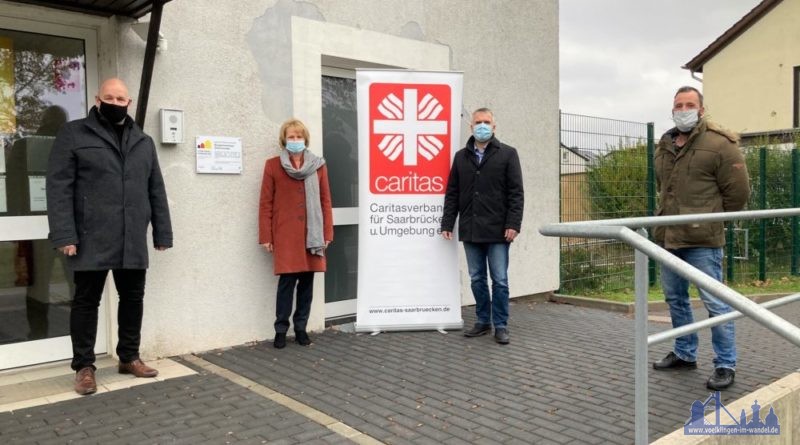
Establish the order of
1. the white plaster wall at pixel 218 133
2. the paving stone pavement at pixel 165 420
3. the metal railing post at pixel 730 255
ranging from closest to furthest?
1. the paving stone pavement at pixel 165 420
2. the white plaster wall at pixel 218 133
3. the metal railing post at pixel 730 255

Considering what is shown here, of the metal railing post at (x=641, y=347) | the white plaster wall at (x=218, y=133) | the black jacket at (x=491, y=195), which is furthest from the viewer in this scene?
the black jacket at (x=491, y=195)

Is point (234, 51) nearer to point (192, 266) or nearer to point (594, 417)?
point (192, 266)

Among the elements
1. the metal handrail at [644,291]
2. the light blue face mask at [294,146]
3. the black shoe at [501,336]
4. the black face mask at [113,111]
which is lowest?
the black shoe at [501,336]

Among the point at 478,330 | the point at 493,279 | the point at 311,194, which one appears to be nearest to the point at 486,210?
the point at 493,279

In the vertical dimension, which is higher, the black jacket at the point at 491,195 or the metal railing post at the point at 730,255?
the black jacket at the point at 491,195

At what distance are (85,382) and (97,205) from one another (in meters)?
1.09

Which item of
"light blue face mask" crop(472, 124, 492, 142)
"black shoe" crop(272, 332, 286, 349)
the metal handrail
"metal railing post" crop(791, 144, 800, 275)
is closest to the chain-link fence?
"light blue face mask" crop(472, 124, 492, 142)

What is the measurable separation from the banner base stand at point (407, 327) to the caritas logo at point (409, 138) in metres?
1.17

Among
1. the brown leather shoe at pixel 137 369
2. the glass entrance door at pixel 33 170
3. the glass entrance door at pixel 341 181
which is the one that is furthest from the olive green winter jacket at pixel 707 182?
the glass entrance door at pixel 33 170

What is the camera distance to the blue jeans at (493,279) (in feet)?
17.8

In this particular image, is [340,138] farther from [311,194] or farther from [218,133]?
[218,133]

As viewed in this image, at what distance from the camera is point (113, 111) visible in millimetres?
4043

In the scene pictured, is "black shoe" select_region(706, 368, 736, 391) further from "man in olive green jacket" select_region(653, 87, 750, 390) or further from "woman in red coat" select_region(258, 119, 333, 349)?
"woman in red coat" select_region(258, 119, 333, 349)

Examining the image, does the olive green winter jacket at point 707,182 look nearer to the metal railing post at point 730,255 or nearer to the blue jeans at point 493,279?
the blue jeans at point 493,279
